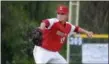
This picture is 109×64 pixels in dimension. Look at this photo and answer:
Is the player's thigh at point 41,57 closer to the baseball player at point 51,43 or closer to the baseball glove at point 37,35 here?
the baseball player at point 51,43

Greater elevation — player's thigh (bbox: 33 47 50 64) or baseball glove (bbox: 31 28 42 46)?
baseball glove (bbox: 31 28 42 46)

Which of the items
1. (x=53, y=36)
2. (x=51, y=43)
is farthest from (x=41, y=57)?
(x=53, y=36)

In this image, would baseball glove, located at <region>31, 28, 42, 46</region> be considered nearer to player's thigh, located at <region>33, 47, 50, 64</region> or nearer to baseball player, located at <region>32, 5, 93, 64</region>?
baseball player, located at <region>32, 5, 93, 64</region>

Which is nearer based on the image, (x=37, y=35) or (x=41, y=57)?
(x=37, y=35)

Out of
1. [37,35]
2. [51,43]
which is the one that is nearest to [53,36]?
[51,43]

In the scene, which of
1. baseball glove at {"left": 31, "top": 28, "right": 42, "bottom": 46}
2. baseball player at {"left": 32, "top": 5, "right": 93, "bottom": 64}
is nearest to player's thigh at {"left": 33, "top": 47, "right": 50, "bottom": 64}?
baseball player at {"left": 32, "top": 5, "right": 93, "bottom": 64}

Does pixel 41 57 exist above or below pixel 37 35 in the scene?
below

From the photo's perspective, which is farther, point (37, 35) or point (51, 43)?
point (51, 43)

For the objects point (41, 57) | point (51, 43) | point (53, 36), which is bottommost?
point (41, 57)

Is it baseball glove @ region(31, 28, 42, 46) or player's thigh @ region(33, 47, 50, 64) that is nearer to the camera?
baseball glove @ region(31, 28, 42, 46)

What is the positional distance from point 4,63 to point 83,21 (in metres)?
2.11

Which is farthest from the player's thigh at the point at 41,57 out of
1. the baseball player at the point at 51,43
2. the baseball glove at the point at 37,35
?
the baseball glove at the point at 37,35

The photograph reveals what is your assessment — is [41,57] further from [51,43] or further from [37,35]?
[37,35]

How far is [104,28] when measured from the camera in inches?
464
